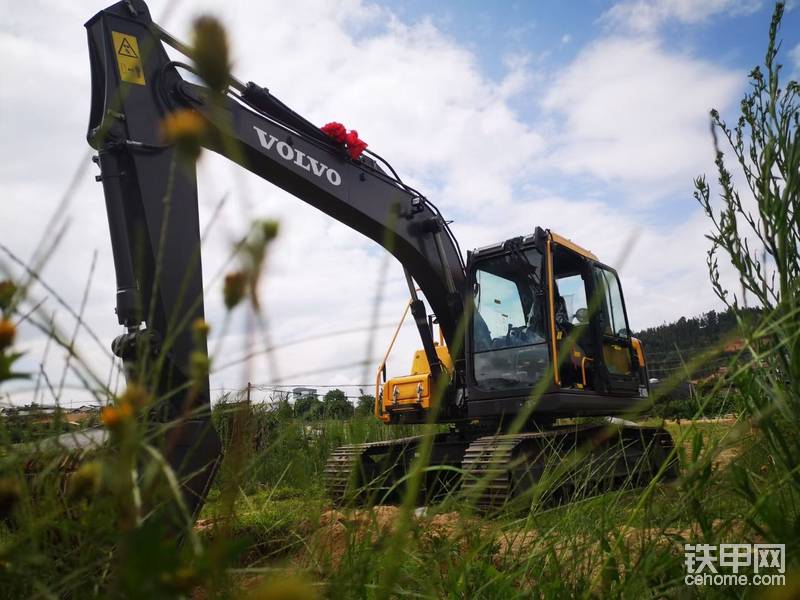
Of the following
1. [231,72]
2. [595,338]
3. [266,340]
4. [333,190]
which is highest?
[333,190]

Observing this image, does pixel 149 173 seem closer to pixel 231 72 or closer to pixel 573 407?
pixel 231 72

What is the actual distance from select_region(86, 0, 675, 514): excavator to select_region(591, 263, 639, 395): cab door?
22 mm

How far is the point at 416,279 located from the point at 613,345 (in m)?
2.32

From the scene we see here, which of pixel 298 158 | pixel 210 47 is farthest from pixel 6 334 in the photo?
pixel 298 158

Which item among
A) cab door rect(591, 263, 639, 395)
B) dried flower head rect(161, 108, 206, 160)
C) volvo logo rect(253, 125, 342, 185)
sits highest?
volvo logo rect(253, 125, 342, 185)

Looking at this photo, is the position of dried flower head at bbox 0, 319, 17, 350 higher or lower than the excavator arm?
lower

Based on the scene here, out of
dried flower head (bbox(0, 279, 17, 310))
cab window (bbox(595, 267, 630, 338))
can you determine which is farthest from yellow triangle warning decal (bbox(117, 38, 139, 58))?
cab window (bbox(595, 267, 630, 338))

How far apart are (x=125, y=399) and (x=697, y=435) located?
3.17 ft

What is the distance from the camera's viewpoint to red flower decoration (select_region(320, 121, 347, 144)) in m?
5.28

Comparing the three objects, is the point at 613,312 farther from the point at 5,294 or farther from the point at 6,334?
the point at 6,334

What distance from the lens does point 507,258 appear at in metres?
6.38

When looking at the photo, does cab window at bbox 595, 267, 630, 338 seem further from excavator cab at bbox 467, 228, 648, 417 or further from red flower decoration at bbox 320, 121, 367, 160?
red flower decoration at bbox 320, 121, 367, 160

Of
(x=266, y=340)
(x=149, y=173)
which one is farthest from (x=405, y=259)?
(x=266, y=340)

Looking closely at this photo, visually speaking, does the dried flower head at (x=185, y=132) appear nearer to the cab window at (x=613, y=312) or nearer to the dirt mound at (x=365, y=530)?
the dirt mound at (x=365, y=530)
